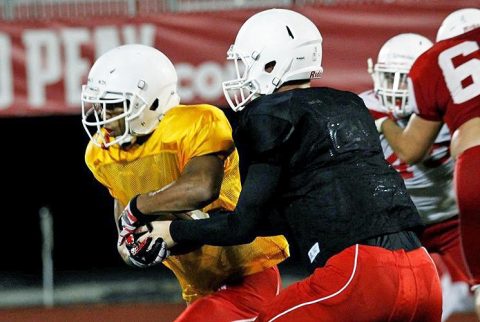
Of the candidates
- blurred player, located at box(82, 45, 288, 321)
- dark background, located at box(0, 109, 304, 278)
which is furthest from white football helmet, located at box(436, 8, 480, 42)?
dark background, located at box(0, 109, 304, 278)

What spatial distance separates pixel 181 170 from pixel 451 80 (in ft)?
3.48

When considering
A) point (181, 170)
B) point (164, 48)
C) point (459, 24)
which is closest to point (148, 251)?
point (181, 170)

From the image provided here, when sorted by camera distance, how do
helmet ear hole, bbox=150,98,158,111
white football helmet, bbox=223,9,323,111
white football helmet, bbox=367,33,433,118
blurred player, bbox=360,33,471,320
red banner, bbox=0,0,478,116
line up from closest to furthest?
white football helmet, bbox=223,9,323,111 → helmet ear hole, bbox=150,98,158,111 → white football helmet, bbox=367,33,433,118 → blurred player, bbox=360,33,471,320 → red banner, bbox=0,0,478,116

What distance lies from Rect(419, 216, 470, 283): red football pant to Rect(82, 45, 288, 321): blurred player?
5.41 feet

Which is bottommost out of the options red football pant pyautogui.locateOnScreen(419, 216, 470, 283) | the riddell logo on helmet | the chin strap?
red football pant pyautogui.locateOnScreen(419, 216, 470, 283)

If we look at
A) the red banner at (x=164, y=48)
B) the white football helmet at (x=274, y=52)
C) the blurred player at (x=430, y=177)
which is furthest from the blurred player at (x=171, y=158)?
the red banner at (x=164, y=48)

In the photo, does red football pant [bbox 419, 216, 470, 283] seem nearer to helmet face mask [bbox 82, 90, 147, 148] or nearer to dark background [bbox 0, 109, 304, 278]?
helmet face mask [bbox 82, 90, 147, 148]

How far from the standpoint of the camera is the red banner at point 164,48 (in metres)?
6.34

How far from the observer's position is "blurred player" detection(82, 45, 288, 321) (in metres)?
3.13

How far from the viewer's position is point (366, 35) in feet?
20.8

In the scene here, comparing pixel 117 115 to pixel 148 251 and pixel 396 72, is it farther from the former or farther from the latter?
pixel 396 72

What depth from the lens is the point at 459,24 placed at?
4.88 meters

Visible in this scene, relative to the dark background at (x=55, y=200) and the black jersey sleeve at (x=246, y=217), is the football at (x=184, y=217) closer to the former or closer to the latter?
the black jersey sleeve at (x=246, y=217)

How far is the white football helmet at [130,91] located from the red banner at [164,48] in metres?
3.10
